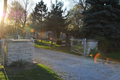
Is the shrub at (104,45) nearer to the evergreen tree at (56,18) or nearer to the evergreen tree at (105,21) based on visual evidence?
the evergreen tree at (105,21)

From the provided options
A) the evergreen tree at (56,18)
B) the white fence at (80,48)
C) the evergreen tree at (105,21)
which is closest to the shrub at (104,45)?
the evergreen tree at (105,21)

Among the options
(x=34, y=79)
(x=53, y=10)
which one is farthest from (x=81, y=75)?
(x=53, y=10)

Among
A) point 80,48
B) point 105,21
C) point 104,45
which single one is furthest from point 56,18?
point 104,45

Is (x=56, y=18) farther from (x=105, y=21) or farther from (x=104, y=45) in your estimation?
(x=104, y=45)

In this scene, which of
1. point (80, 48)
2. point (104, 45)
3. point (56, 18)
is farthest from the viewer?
point (56, 18)

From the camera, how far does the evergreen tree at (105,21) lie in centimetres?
1090

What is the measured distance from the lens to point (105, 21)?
11.0 meters

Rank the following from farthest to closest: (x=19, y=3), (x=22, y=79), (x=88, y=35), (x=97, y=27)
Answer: (x=19, y=3)
(x=88, y=35)
(x=97, y=27)
(x=22, y=79)

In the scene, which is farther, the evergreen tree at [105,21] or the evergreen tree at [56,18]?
the evergreen tree at [56,18]

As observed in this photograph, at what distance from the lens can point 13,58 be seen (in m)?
5.48

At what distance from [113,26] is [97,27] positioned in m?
1.68

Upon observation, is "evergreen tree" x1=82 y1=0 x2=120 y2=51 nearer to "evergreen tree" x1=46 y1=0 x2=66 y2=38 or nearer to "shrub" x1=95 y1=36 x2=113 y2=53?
"shrub" x1=95 y1=36 x2=113 y2=53

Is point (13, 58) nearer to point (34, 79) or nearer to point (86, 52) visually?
point (34, 79)

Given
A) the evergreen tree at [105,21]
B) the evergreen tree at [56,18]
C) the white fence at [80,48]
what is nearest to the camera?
the white fence at [80,48]
